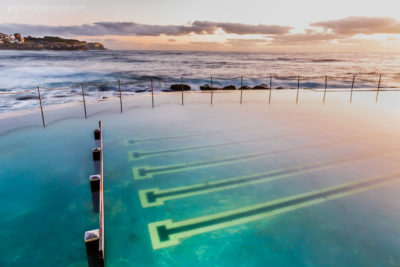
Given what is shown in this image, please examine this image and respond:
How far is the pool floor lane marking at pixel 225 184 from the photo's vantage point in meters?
3.46

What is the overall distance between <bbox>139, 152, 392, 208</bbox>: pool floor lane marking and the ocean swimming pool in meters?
0.02

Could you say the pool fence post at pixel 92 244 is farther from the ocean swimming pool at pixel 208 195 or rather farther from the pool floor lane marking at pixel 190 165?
the pool floor lane marking at pixel 190 165

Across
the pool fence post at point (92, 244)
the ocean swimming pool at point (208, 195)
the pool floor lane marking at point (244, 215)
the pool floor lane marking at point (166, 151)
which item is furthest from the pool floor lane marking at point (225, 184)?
the pool fence post at point (92, 244)

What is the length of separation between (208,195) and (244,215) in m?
0.61

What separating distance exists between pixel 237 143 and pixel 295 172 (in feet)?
5.09

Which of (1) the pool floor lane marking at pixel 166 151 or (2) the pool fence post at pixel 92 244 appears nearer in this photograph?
(2) the pool fence post at pixel 92 244

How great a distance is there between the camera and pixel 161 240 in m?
2.66

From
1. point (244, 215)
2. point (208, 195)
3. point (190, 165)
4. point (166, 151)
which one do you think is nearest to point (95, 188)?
point (208, 195)

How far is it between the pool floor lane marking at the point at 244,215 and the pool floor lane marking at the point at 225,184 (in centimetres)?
52

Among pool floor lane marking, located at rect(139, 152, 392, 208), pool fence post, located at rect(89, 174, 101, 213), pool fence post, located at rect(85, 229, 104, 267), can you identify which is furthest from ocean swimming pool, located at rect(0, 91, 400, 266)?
pool fence post, located at rect(85, 229, 104, 267)

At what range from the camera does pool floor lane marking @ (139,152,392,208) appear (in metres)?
3.46

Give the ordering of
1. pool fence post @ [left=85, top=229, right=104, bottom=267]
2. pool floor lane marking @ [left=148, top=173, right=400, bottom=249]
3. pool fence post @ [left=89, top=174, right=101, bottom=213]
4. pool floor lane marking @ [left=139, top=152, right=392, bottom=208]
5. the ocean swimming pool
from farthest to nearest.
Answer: pool floor lane marking @ [left=139, top=152, right=392, bottom=208]
pool fence post @ [left=89, top=174, right=101, bottom=213]
pool floor lane marking @ [left=148, top=173, right=400, bottom=249]
the ocean swimming pool
pool fence post @ [left=85, top=229, right=104, bottom=267]

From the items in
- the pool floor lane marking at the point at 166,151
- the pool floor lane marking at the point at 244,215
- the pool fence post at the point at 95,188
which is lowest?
the pool floor lane marking at the point at 244,215

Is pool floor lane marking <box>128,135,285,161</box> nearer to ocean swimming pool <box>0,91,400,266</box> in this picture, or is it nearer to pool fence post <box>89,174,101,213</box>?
ocean swimming pool <box>0,91,400,266</box>
